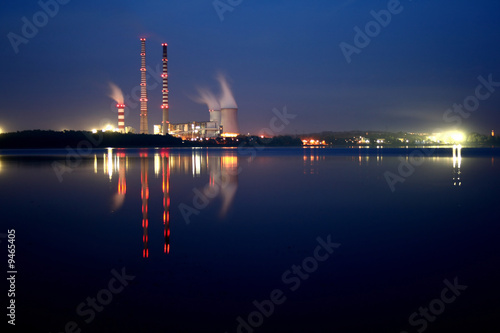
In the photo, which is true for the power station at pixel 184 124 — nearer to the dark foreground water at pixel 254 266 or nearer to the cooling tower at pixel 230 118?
the cooling tower at pixel 230 118

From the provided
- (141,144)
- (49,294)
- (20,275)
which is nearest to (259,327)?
(49,294)

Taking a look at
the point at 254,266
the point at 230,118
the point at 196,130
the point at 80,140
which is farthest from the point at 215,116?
the point at 254,266

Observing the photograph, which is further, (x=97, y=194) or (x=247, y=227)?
(x=97, y=194)

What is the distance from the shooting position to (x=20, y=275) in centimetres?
408

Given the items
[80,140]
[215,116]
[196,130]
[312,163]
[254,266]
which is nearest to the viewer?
[254,266]

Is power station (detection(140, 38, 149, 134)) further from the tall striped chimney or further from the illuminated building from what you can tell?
the illuminated building

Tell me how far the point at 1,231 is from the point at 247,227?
3550 mm

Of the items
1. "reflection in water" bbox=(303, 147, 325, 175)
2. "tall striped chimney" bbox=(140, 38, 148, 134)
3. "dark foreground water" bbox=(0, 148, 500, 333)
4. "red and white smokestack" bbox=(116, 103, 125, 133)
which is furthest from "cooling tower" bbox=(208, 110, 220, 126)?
"dark foreground water" bbox=(0, 148, 500, 333)

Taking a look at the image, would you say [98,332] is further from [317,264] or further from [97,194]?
[97,194]

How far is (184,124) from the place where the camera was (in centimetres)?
10300

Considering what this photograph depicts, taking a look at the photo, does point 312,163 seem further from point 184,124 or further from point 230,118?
point 184,124

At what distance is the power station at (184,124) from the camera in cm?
8231

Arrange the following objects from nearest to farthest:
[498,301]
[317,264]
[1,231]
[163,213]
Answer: [498,301] → [317,264] → [1,231] → [163,213]

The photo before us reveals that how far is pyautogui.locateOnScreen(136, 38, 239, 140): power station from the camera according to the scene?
82.3 metres
